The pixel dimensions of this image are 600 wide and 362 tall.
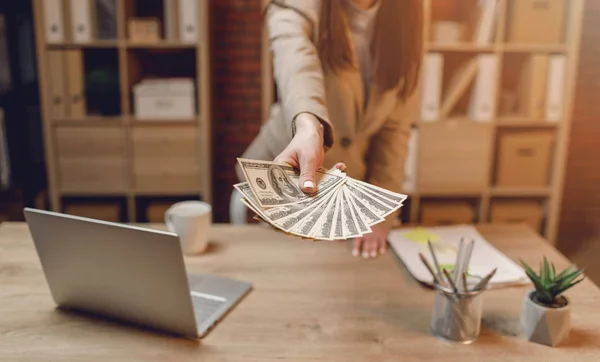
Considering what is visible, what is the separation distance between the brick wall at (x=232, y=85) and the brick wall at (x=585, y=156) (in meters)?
1.70

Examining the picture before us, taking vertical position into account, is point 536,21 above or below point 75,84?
above

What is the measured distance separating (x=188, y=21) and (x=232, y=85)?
0.51 metres

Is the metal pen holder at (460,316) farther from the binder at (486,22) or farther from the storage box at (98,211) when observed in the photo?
the storage box at (98,211)

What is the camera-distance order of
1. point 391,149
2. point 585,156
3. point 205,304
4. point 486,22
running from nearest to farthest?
point 205,304
point 391,149
point 486,22
point 585,156

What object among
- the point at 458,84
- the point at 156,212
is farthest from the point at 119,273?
the point at 458,84

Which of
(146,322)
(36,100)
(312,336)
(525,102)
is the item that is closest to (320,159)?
(312,336)

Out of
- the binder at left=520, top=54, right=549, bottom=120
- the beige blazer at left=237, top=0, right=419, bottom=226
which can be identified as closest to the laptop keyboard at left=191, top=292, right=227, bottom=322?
the beige blazer at left=237, top=0, right=419, bottom=226

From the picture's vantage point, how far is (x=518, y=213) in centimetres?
291

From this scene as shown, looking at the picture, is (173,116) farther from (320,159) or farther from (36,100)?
Result: (320,159)

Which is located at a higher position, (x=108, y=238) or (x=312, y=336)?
(x=108, y=238)

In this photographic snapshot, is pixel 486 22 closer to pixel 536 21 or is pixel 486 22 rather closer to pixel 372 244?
pixel 536 21

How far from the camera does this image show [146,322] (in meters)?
1.04

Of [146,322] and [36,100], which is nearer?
[146,322]

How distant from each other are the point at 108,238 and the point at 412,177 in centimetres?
202
